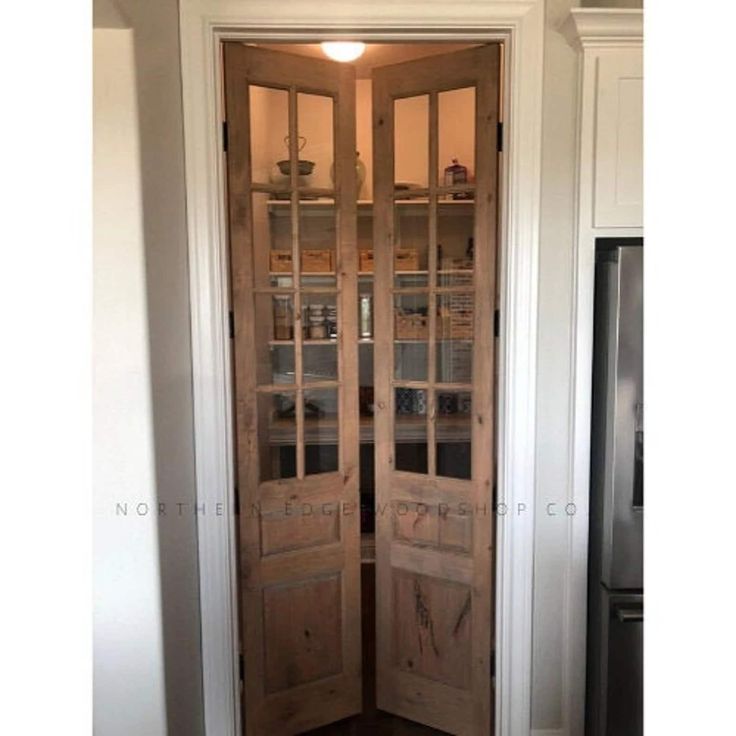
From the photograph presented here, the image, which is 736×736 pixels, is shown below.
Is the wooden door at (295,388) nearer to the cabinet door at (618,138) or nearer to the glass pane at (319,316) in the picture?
the glass pane at (319,316)

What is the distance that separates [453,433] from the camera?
2.24 meters

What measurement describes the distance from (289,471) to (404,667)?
37.2 inches

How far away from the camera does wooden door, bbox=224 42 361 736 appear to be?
2.11 meters

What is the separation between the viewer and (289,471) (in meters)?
2.26

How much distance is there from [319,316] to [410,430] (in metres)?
0.57

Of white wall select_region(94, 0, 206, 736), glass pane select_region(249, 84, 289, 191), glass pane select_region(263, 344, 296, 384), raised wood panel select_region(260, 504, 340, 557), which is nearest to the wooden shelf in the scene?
glass pane select_region(263, 344, 296, 384)

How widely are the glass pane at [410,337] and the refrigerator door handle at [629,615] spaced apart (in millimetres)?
1025

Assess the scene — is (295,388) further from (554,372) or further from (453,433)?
(554,372)

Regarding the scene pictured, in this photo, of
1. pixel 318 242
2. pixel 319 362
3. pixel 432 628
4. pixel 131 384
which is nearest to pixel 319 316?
pixel 319 362

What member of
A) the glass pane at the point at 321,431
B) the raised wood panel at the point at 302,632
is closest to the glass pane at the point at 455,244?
the glass pane at the point at 321,431

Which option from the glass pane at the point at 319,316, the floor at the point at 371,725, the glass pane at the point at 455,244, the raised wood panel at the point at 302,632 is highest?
the glass pane at the point at 455,244

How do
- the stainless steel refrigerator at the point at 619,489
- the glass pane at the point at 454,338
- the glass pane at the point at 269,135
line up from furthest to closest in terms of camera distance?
the glass pane at the point at 454,338 → the glass pane at the point at 269,135 → the stainless steel refrigerator at the point at 619,489

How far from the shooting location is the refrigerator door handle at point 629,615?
5.82 feet
